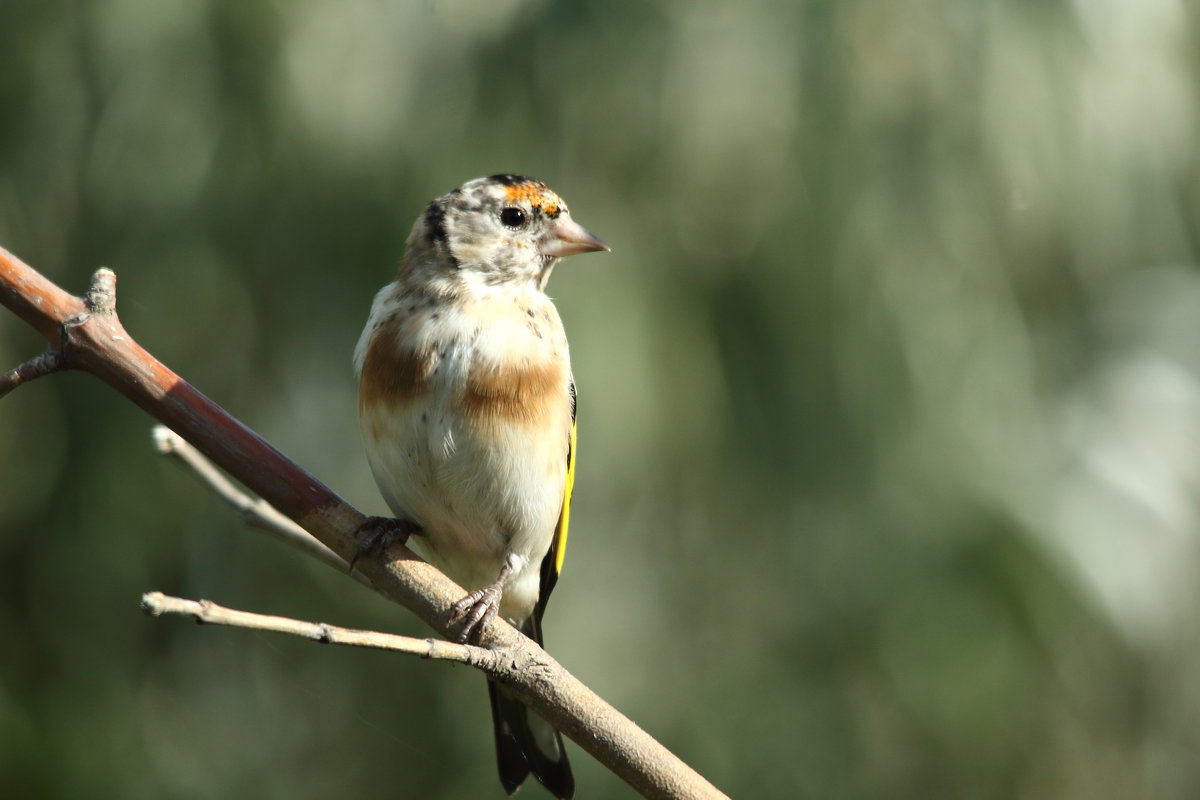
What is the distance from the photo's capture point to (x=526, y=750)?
122 inches

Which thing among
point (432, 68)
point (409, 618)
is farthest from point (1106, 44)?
point (409, 618)

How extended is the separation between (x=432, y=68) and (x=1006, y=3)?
7.22 feet

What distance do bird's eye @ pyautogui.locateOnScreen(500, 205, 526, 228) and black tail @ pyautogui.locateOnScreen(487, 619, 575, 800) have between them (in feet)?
3.82

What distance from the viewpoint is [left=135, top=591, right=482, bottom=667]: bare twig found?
4.70 ft

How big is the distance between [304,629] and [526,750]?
1.66 m

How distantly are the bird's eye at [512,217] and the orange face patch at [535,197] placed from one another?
0.03 metres

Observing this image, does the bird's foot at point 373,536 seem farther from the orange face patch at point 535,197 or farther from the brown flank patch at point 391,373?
the orange face patch at point 535,197

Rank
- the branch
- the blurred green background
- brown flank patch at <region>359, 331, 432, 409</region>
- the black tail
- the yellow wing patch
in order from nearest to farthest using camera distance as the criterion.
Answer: the branch
brown flank patch at <region>359, 331, 432, 409</region>
the black tail
the yellow wing patch
the blurred green background

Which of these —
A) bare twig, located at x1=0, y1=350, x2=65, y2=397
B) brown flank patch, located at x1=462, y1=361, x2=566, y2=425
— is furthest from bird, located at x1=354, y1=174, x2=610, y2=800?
bare twig, located at x1=0, y1=350, x2=65, y2=397

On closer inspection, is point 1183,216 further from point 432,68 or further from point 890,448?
point 432,68

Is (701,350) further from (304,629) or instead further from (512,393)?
(304,629)

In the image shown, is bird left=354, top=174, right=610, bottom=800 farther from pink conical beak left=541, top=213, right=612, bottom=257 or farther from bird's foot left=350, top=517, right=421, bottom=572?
bird's foot left=350, top=517, right=421, bottom=572

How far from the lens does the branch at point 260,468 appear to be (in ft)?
6.14

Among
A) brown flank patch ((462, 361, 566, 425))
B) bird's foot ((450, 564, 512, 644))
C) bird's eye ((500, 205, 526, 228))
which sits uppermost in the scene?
bird's eye ((500, 205, 526, 228))
